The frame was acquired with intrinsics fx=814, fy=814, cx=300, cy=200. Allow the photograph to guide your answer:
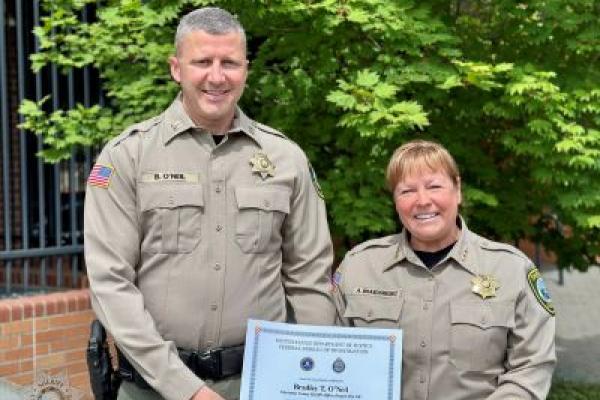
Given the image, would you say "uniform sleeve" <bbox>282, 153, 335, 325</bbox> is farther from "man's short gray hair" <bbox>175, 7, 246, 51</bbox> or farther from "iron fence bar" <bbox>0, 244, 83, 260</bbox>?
"iron fence bar" <bbox>0, 244, 83, 260</bbox>

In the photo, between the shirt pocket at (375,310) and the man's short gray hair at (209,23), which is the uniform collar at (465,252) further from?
the man's short gray hair at (209,23)

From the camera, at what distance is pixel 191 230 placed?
2.64 meters

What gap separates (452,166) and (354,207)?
1958 millimetres

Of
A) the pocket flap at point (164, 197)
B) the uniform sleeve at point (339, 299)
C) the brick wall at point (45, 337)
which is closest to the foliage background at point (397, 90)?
the brick wall at point (45, 337)

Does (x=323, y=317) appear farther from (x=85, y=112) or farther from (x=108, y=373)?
(x=85, y=112)

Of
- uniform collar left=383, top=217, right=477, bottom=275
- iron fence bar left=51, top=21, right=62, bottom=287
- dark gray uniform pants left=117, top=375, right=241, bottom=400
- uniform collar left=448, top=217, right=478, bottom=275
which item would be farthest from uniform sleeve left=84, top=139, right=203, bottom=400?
iron fence bar left=51, top=21, right=62, bottom=287

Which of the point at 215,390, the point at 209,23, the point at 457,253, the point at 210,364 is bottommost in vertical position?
the point at 215,390

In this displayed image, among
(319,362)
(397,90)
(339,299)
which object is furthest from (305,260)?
(397,90)

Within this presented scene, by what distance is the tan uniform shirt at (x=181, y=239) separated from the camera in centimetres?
252

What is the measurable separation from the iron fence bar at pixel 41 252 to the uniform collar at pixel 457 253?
3.50m

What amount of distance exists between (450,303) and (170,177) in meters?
0.99

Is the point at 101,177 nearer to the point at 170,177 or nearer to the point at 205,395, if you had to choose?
the point at 170,177

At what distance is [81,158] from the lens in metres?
5.96

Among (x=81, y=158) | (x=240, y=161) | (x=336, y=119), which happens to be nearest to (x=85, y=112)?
(x=81, y=158)
